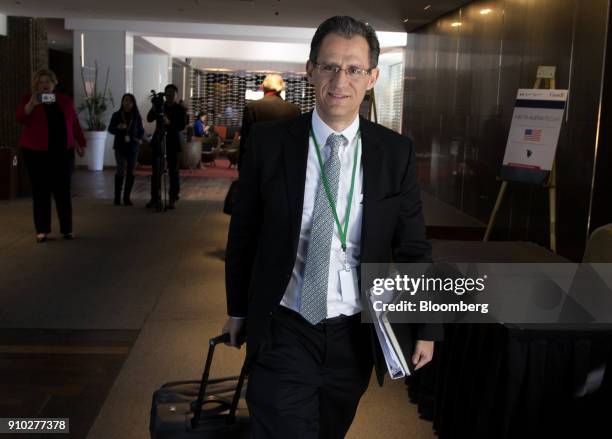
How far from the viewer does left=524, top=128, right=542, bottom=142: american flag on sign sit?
21.7 ft

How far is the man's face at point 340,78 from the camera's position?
1971 millimetres

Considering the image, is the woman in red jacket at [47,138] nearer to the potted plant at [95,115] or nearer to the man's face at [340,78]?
the man's face at [340,78]

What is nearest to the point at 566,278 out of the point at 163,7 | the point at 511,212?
the point at 511,212

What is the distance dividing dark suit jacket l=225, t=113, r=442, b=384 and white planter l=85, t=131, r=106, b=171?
1658 cm

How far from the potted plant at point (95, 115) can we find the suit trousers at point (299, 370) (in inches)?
658

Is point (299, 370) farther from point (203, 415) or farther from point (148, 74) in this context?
point (148, 74)

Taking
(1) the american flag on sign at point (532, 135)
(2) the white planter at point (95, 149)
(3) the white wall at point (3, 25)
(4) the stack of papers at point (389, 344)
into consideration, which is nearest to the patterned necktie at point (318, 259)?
(4) the stack of papers at point (389, 344)

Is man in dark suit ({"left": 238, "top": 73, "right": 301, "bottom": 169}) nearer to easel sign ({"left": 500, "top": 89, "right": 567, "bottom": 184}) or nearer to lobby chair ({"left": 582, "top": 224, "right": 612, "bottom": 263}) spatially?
easel sign ({"left": 500, "top": 89, "right": 567, "bottom": 184})

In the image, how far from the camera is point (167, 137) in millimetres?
11180

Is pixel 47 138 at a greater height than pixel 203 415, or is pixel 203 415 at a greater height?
pixel 47 138

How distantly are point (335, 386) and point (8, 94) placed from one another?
12.6 meters

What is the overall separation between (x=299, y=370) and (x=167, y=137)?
31.1ft

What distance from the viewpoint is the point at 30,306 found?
5.58 meters

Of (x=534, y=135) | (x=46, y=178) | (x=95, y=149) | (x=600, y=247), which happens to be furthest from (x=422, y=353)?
(x=95, y=149)
